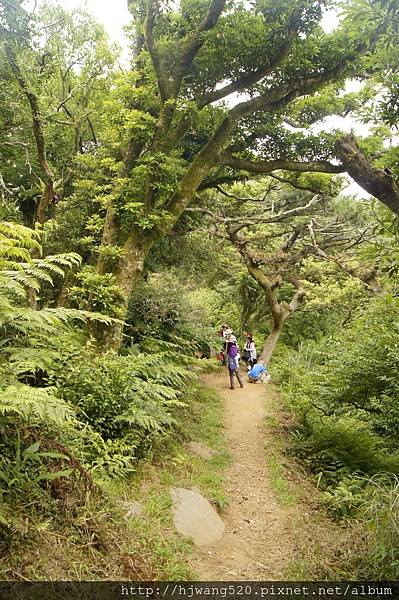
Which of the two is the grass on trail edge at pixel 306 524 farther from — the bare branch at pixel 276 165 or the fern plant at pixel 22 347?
the bare branch at pixel 276 165

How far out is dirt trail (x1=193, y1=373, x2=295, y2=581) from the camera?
14.7 feet

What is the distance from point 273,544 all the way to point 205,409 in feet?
16.2

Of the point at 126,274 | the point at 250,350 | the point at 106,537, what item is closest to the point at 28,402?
the point at 106,537

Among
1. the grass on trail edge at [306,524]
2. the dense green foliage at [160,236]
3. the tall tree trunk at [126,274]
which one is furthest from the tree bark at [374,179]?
the tall tree trunk at [126,274]

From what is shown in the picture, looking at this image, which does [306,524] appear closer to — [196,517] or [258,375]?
[196,517]

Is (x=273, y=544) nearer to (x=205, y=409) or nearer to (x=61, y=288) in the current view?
(x=205, y=409)

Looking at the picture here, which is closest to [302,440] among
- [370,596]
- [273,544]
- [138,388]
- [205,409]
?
[205,409]

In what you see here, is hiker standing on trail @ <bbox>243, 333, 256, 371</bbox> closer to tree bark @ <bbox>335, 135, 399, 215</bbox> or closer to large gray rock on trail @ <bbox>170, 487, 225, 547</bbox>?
large gray rock on trail @ <bbox>170, 487, 225, 547</bbox>

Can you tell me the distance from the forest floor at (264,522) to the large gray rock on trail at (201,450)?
43cm

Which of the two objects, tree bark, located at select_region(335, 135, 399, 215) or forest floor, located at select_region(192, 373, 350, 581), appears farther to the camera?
forest floor, located at select_region(192, 373, 350, 581)

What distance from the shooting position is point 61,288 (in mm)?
9922

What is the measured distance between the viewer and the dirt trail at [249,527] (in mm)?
4473

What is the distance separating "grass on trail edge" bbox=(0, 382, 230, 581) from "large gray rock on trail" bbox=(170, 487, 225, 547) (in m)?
0.14

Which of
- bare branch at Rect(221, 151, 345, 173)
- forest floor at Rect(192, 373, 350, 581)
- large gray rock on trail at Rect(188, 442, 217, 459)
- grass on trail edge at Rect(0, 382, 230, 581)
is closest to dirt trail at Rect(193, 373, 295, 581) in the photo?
forest floor at Rect(192, 373, 350, 581)
